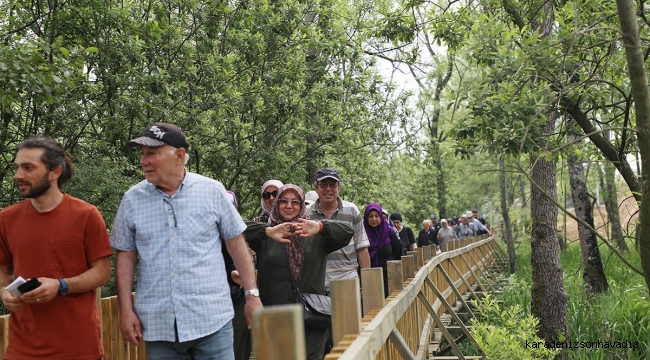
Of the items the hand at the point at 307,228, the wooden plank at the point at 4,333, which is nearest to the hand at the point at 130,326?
the wooden plank at the point at 4,333

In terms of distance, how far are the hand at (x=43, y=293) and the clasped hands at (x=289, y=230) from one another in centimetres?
167

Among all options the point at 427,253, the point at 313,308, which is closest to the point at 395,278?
the point at 313,308

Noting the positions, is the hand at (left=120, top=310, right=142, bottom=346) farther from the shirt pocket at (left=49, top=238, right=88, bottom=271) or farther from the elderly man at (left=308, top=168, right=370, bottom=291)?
the elderly man at (left=308, top=168, right=370, bottom=291)

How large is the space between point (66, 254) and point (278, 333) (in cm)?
222

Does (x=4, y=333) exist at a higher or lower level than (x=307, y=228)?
lower

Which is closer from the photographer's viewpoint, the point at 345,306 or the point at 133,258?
the point at 345,306

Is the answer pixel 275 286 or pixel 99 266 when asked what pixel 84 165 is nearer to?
pixel 275 286

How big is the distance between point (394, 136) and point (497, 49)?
12693mm

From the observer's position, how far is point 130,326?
3939 millimetres

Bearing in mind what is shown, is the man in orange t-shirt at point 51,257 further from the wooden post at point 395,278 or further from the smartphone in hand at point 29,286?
the wooden post at point 395,278

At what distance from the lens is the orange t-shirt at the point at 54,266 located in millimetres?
3754

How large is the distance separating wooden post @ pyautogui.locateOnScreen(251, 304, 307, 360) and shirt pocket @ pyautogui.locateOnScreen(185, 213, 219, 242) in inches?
82.6

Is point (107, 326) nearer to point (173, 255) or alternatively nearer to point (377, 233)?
point (173, 255)

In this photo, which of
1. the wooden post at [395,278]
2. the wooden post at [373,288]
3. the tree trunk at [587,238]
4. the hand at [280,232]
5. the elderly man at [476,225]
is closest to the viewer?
the wooden post at [373,288]
